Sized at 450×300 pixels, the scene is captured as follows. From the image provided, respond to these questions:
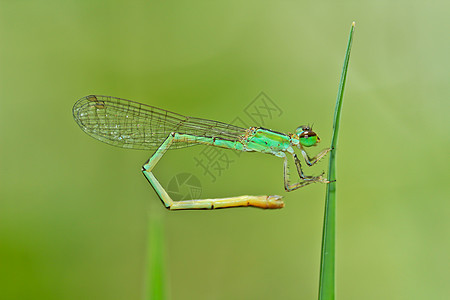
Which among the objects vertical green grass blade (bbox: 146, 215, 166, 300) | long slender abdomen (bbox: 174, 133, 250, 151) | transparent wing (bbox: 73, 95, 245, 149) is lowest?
vertical green grass blade (bbox: 146, 215, 166, 300)

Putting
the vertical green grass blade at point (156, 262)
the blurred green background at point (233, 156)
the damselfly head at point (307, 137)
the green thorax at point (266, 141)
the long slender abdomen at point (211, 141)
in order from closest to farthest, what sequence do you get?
the vertical green grass blade at point (156, 262) → the damselfly head at point (307, 137) → the green thorax at point (266, 141) → the long slender abdomen at point (211, 141) → the blurred green background at point (233, 156)

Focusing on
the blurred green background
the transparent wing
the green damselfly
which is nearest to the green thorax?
the green damselfly

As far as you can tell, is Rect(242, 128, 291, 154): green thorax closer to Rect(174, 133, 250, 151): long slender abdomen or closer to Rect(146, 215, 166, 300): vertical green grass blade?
Rect(174, 133, 250, 151): long slender abdomen

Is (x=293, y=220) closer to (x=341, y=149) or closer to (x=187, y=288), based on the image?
(x=341, y=149)

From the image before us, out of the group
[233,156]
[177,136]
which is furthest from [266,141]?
[233,156]

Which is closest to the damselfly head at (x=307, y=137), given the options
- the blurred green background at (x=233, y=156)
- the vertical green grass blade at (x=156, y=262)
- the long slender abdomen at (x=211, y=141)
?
the long slender abdomen at (x=211, y=141)

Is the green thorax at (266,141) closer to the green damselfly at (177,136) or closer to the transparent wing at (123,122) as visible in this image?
the green damselfly at (177,136)
